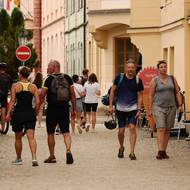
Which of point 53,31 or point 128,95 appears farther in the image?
point 53,31

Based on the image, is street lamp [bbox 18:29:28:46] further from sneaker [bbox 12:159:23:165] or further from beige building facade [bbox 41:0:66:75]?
sneaker [bbox 12:159:23:165]

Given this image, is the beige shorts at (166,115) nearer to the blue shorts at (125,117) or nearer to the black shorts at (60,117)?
the blue shorts at (125,117)

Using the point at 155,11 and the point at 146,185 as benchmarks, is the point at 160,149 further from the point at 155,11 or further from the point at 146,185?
the point at 155,11

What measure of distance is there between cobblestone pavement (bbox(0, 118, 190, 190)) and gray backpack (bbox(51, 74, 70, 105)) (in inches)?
43.6

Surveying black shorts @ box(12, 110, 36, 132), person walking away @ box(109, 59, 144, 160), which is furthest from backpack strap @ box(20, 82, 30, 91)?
person walking away @ box(109, 59, 144, 160)

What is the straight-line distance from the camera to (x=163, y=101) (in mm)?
19250

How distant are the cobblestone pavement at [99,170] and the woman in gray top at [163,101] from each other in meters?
0.56

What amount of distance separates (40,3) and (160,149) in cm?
5497

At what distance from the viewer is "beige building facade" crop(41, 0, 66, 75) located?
60.9 meters

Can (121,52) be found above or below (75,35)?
below

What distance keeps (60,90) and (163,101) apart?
86.8 inches

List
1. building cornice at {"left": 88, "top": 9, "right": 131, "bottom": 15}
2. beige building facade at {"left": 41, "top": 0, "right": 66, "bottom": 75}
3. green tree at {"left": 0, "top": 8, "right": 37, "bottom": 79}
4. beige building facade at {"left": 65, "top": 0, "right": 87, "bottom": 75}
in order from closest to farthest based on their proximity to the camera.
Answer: building cornice at {"left": 88, "top": 9, "right": 131, "bottom": 15}, beige building facade at {"left": 65, "top": 0, "right": 87, "bottom": 75}, green tree at {"left": 0, "top": 8, "right": 37, "bottom": 79}, beige building facade at {"left": 41, "top": 0, "right": 66, "bottom": 75}

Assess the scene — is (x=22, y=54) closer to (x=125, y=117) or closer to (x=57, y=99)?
(x=125, y=117)

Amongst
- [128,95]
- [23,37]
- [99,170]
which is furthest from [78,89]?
[23,37]
